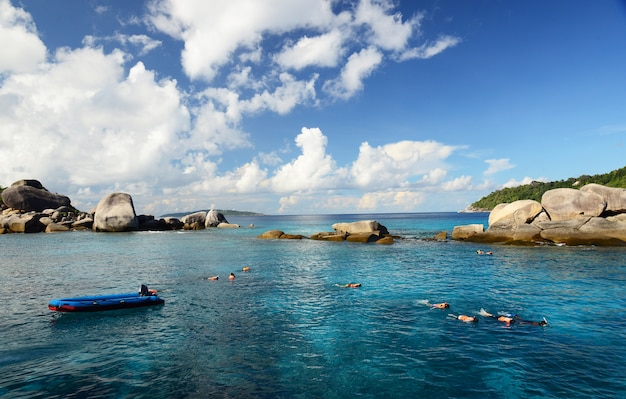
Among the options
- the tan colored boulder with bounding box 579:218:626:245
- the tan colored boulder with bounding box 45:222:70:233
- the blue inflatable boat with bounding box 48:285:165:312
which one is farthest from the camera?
the tan colored boulder with bounding box 45:222:70:233

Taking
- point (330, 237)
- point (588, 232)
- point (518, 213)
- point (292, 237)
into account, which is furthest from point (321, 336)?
point (292, 237)

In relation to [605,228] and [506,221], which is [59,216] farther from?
[605,228]

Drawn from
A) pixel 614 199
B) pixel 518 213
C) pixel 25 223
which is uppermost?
pixel 25 223

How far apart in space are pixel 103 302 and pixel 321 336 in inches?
527

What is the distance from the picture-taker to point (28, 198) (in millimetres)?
90000

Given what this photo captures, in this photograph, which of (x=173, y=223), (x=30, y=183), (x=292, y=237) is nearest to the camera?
(x=292, y=237)

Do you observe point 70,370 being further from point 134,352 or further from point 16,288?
point 16,288

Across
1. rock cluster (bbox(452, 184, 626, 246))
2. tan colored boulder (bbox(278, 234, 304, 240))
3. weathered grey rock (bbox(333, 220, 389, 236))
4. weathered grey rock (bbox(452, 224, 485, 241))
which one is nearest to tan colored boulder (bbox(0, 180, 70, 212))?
tan colored boulder (bbox(278, 234, 304, 240))

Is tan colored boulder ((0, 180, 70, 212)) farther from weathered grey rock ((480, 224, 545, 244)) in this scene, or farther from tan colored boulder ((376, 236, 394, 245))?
Answer: weathered grey rock ((480, 224, 545, 244))

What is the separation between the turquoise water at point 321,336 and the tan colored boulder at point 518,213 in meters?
18.7

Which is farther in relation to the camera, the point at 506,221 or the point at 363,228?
the point at 363,228

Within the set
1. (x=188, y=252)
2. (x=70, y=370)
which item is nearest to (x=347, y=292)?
(x=70, y=370)

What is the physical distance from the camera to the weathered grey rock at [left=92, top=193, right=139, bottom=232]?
8050 cm

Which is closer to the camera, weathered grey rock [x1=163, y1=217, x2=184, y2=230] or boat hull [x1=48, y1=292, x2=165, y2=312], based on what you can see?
boat hull [x1=48, y1=292, x2=165, y2=312]
